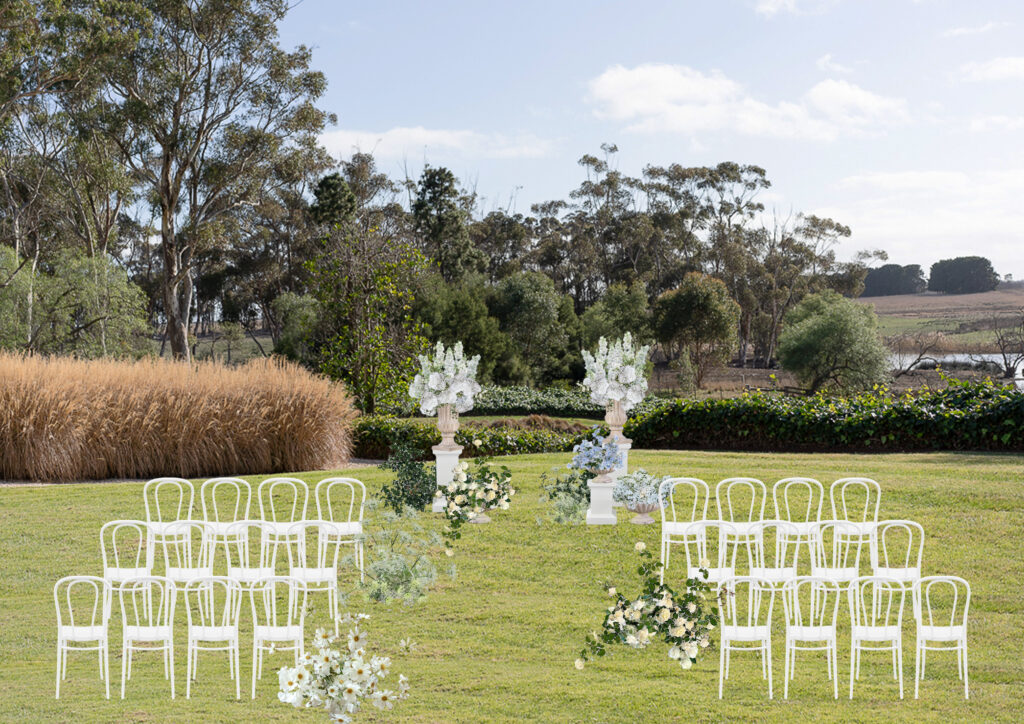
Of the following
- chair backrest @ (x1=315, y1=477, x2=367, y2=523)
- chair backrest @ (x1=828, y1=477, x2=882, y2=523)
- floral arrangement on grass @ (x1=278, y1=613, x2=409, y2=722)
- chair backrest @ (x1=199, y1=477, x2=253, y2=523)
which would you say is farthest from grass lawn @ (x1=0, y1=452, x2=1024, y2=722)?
chair backrest @ (x1=315, y1=477, x2=367, y2=523)

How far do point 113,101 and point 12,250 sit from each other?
544cm

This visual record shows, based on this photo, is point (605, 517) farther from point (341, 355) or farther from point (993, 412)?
point (341, 355)

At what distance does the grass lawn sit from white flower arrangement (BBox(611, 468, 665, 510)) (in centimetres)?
26

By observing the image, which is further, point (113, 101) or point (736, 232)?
point (736, 232)

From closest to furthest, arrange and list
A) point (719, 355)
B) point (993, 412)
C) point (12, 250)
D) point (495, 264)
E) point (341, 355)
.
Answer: point (993, 412)
point (341, 355)
point (12, 250)
point (719, 355)
point (495, 264)

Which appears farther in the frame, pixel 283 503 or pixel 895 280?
pixel 895 280

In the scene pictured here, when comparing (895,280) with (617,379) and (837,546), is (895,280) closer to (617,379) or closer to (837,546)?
(617,379)

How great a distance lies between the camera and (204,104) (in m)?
24.0

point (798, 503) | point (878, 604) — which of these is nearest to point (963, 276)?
point (798, 503)

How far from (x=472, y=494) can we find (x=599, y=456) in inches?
43.9

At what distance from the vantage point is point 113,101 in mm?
24531

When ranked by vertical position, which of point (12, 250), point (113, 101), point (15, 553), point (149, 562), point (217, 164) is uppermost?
point (113, 101)

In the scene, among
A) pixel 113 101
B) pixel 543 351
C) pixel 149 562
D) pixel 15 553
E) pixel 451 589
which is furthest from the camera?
pixel 543 351

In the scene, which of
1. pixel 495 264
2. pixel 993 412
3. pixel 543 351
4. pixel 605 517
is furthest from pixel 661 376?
pixel 605 517
